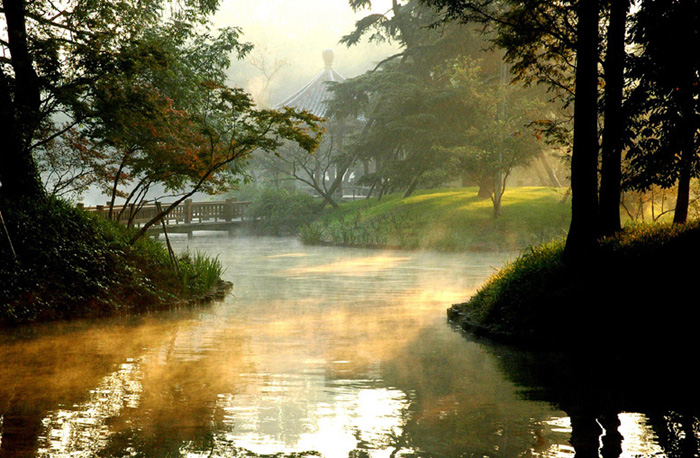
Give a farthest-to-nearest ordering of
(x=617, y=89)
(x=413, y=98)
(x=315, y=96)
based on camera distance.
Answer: (x=315, y=96), (x=413, y=98), (x=617, y=89)

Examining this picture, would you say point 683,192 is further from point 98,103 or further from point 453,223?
point 453,223

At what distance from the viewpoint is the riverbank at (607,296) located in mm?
9281

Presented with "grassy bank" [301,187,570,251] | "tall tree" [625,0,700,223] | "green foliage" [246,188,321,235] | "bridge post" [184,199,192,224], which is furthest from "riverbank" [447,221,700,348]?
"green foliage" [246,188,321,235]

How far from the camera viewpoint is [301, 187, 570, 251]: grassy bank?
30.3 metres

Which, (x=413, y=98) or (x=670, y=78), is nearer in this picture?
(x=670, y=78)

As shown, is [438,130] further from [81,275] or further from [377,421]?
[377,421]

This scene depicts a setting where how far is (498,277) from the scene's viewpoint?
13.4m

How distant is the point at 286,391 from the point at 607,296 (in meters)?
5.24

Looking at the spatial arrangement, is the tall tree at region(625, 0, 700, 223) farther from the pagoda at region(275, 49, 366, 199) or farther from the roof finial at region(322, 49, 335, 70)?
the roof finial at region(322, 49, 335, 70)

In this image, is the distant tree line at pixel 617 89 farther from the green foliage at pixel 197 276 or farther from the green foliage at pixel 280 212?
the green foliage at pixel 280 212

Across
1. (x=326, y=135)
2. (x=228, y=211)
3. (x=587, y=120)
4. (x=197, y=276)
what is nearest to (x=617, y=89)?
(x=587, y=120)

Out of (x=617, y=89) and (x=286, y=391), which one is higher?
(x=617, y=89)

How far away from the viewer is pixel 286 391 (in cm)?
781

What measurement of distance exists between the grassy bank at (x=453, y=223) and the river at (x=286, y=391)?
52.7 feet
